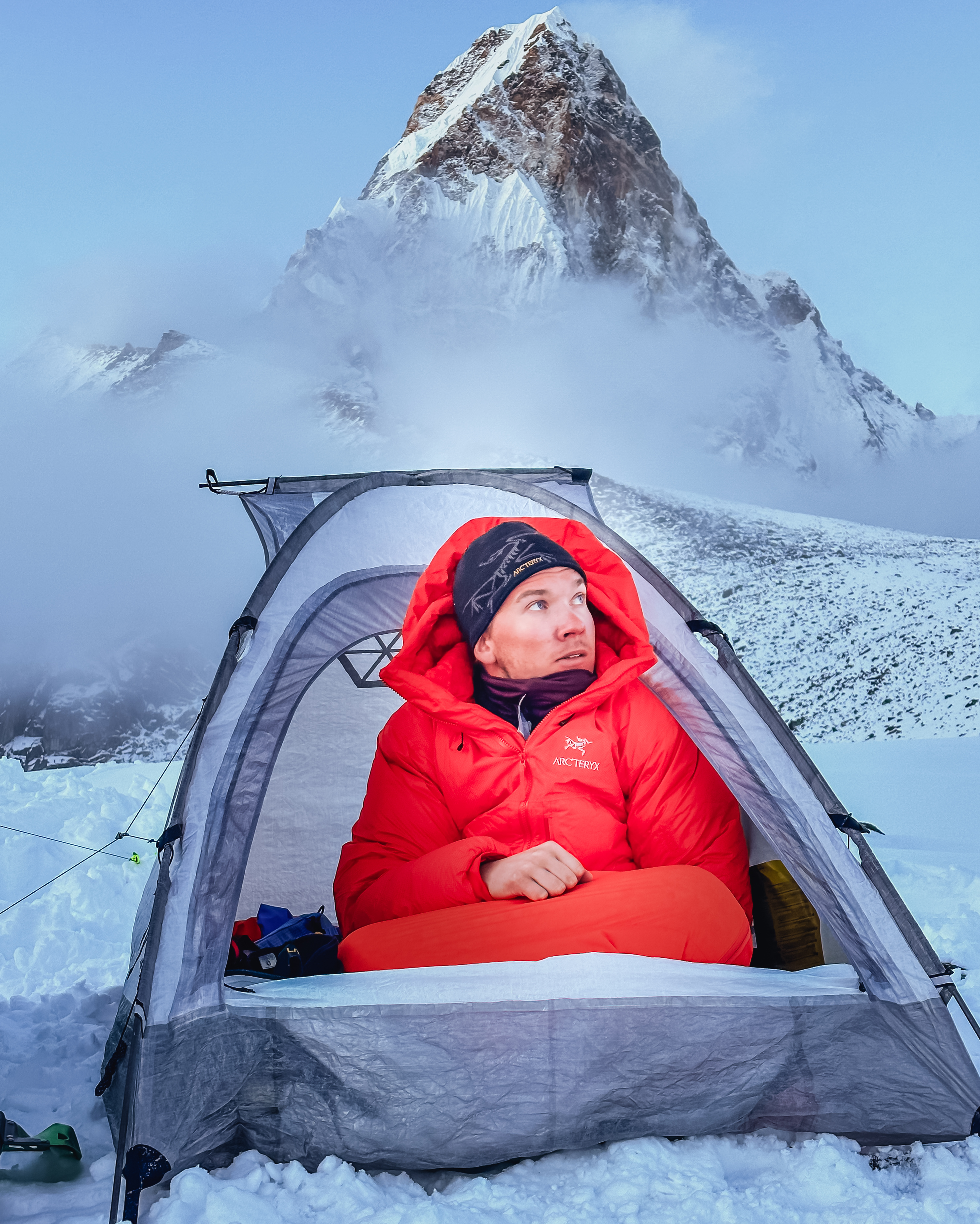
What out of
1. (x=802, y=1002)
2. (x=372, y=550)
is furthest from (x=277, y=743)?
(x=802, y=1002)

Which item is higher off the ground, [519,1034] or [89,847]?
[519,1034]

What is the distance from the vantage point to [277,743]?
2395 millimetres

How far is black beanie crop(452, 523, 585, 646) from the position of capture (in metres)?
2.69

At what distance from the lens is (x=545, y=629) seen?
266cm

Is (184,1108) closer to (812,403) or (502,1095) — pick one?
(502,1095)

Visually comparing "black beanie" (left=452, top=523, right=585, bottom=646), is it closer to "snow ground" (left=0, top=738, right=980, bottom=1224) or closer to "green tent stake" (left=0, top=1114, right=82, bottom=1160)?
"snow ground" (left=0, top=738, right=980, bottom=1224)

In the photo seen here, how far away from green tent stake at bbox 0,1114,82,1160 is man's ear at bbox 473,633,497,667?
171 centimetres

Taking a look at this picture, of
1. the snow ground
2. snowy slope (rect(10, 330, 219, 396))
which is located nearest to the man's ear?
the snow ground

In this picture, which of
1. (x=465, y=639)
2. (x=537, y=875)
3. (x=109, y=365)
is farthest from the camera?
(x=109, y=365)

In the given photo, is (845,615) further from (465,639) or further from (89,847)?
(465,639)

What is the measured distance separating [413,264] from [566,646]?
121 m

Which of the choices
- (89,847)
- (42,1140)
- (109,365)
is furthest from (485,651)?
(109,365)

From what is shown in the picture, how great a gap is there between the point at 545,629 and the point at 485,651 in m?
0.24

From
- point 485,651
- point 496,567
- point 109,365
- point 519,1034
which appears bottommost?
point 519,1034
